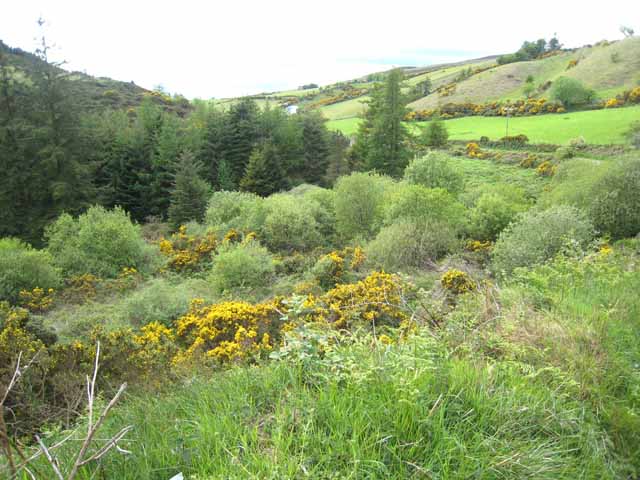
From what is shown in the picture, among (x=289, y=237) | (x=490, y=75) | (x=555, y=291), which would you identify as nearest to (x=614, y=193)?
(x=555, y=291)

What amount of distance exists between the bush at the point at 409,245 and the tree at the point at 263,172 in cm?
1997

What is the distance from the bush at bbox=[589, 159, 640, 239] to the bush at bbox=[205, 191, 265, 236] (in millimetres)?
16158

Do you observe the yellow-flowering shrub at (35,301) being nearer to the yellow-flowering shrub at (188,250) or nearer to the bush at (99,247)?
the bush at (99,247)

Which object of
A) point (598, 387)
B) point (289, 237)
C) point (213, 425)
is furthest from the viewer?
point (289, 237)

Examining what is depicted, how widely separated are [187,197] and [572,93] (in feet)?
162

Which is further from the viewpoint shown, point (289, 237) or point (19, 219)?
point (19, 219)

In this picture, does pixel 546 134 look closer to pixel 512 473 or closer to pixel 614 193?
pixel 614 193

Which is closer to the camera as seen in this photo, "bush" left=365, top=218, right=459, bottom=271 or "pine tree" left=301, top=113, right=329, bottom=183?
"bush" left=365, top=218, right=459, bottom=271

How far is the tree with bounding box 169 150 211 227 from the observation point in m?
28.7

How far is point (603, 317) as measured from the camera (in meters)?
3.63

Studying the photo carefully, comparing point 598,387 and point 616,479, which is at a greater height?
point 598,387

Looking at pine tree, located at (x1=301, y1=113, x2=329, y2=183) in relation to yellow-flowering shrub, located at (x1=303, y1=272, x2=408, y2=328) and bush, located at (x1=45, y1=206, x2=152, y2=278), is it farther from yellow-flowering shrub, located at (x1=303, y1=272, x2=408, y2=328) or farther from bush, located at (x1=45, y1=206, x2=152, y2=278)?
yellow-flowering shrub, located at (x1=303, y1=272, x2=408, y2=328)

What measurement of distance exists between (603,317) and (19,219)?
3140 cm

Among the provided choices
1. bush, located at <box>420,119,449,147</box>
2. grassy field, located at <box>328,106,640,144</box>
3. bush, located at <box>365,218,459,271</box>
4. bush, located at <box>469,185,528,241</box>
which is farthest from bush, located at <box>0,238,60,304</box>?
grassy field, located at <box>328,106,640,144</box>
